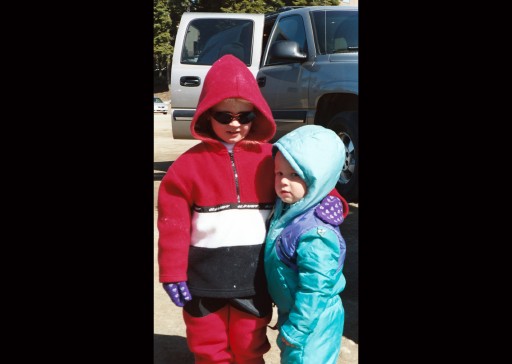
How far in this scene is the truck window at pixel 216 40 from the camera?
20.2 feet

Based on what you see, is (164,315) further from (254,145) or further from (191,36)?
(191,36)

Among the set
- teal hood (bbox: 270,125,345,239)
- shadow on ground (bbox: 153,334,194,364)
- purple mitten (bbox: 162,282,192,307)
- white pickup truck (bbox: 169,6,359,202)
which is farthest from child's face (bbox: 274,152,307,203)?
white pickup truck (bbox: 169,6,359,202)

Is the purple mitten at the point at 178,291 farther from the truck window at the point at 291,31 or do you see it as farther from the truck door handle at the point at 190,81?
the truck door handle at the point at 190,81

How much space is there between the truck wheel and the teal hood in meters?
2.93

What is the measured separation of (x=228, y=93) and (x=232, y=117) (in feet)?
0.32

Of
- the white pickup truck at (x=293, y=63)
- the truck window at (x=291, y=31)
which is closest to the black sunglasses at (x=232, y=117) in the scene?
the white pickup truck at (x=293, y=63)

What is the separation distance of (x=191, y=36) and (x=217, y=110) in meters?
4.60

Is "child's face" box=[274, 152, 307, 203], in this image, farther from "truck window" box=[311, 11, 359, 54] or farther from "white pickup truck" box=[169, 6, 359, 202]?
"truck window" box=[311, 11, 359, 54]

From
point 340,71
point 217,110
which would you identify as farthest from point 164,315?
point 340,71

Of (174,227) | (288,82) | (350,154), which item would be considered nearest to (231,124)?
(174,227)

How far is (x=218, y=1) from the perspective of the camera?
19109mm

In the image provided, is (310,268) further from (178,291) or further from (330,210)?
(178,291)

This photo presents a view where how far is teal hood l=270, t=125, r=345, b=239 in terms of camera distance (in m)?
1.91

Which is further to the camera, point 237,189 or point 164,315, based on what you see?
point 164,315
